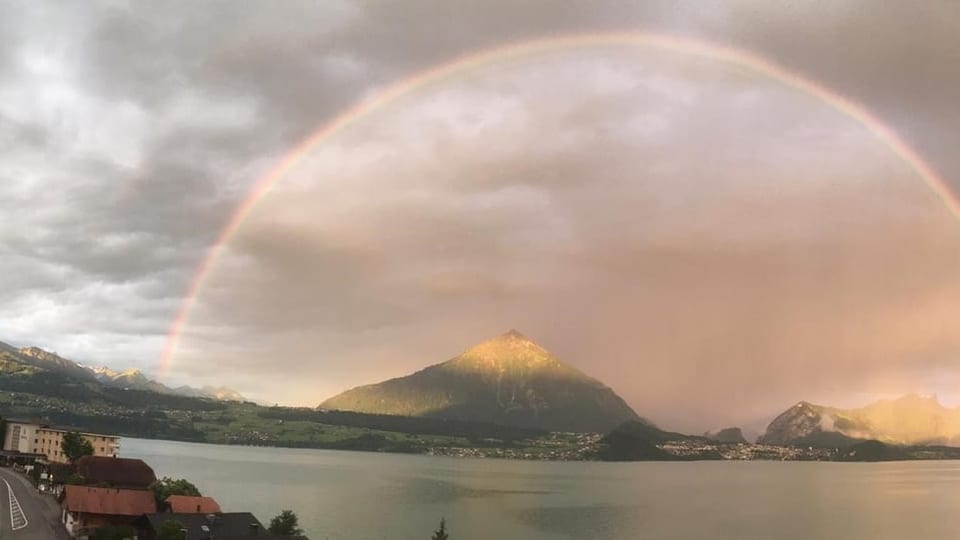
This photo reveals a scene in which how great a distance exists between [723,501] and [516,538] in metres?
67.7

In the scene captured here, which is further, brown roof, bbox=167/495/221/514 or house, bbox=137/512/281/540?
brown roof, bbox=167/495/221/514

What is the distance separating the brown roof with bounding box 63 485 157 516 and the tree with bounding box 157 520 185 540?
31.5 ft

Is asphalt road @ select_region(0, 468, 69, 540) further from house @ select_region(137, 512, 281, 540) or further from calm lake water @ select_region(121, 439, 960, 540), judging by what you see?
calm lake water @ select_region(121, 439, 960, 540)

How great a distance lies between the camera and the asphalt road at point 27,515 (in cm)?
4719

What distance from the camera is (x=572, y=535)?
84250 millimetres

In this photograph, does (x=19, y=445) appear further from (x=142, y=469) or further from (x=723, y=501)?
(x=723, y=501)

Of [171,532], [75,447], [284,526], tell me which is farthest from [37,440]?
[171,532]

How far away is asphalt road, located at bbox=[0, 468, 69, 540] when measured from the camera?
155 feet

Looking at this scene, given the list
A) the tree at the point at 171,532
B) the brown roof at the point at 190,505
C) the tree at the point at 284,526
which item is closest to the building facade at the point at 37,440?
the brown roof at the point at 190,505

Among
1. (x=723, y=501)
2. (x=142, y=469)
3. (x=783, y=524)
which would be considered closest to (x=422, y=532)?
(x=142, y=469)

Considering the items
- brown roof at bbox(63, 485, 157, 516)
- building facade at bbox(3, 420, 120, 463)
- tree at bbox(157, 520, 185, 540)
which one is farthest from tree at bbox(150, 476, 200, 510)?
building facade at bbox(3, 420, 120, 463)

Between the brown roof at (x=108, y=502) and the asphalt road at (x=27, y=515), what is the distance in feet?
5.97

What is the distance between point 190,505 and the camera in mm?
54031

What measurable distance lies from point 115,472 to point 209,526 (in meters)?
30.0
